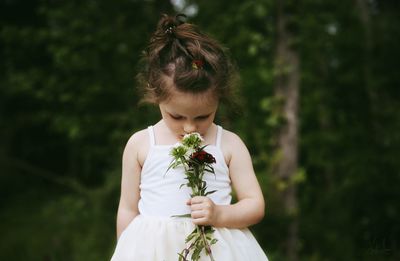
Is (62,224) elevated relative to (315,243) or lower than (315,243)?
elevated

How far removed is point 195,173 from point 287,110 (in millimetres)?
3864

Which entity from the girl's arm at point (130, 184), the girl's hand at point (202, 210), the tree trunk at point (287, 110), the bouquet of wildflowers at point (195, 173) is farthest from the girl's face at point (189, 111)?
the tree trunk at point (287, 110)

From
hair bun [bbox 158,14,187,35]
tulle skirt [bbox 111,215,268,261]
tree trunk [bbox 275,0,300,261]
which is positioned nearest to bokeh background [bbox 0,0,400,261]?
tree trunk [bbox 275,0,300,261]

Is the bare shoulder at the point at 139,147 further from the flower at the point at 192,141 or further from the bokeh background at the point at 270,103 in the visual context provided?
the bokeh background at the point at 270,103

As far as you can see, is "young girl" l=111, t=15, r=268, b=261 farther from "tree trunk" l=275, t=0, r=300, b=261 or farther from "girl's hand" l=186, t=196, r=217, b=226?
"tree trunk" l=275, t=0, r=300, b=261

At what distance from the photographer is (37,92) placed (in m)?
6.84

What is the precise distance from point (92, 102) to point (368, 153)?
3.71 m

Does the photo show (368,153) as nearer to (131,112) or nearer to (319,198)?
(319,198)

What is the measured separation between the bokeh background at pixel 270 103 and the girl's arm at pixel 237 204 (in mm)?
2355

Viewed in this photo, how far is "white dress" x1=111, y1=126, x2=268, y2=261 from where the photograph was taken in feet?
7.39

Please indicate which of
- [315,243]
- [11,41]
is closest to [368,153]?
[315,243]

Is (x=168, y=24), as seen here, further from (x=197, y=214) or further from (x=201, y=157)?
(x=197, y=214)

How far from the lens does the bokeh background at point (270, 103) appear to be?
5965 mm

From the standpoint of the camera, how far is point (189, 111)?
2.29 m
